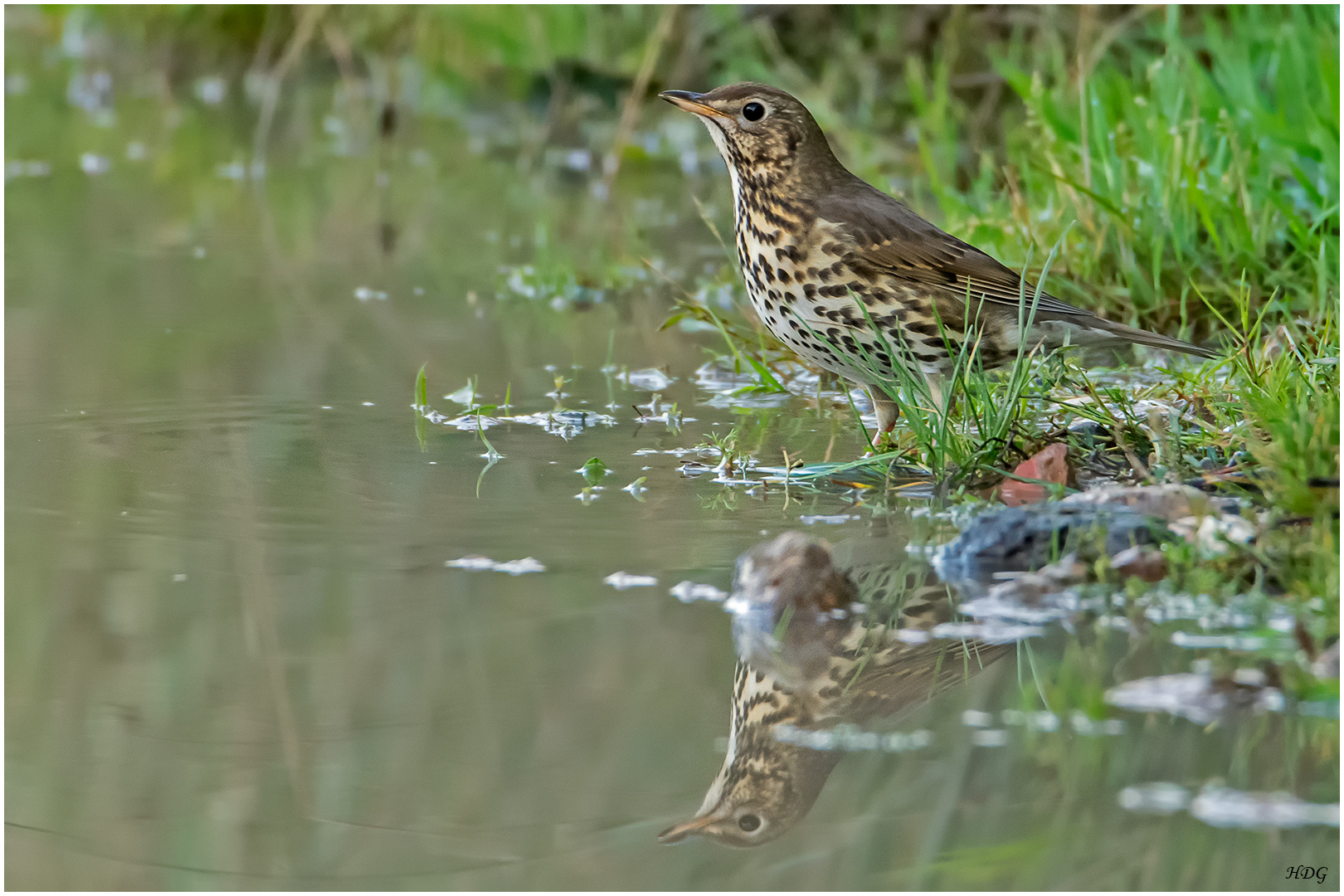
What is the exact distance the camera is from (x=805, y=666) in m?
2.96

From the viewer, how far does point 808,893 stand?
7.38 ft

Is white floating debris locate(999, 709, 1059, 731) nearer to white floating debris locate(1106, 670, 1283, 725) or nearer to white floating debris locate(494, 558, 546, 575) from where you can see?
white floating debris locate(1106, 670, 1283, 725)

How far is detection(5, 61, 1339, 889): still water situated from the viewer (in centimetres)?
236

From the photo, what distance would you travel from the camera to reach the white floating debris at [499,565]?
11.5 feet

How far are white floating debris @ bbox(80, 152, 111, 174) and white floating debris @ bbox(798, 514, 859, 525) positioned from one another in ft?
23.2

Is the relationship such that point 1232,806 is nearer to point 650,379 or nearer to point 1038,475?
point 1038,475

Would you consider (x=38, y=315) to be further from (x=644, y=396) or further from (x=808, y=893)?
(x=808, y=893)

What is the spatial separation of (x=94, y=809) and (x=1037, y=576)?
5.73 feet

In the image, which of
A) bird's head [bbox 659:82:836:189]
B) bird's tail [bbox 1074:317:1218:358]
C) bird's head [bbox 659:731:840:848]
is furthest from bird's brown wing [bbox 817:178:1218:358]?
bird's head [bbox 659:731:840:848]

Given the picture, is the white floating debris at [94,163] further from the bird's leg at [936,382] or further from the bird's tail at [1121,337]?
the bird's tail at [1121,337]

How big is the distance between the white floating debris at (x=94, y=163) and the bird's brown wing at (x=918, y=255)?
6.42 m

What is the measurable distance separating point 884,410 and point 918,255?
43 centimetres

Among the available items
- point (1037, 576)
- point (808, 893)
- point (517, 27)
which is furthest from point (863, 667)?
point (517, 27)

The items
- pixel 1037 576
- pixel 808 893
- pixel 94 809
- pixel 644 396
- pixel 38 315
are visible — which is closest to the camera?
pixel 808 893
